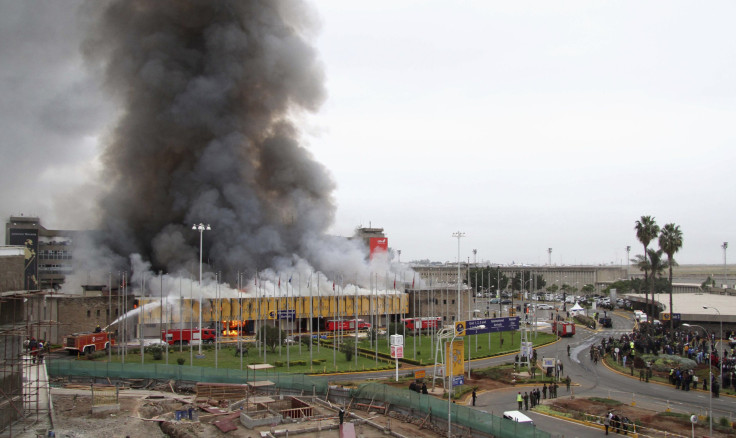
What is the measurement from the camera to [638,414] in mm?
32656

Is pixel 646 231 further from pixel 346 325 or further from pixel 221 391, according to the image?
pixel 221 391

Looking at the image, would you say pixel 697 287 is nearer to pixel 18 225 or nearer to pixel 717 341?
pixel 717 341

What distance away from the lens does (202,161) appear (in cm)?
9144

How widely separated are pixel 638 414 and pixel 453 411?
11.0 metres

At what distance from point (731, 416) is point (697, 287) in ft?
318

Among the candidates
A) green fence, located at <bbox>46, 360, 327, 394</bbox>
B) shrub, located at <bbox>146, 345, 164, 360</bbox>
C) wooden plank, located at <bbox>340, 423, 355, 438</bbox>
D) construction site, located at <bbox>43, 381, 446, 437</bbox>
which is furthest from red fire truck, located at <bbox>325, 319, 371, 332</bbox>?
wooden plank, located at <bbox>340, 423, 355, 438</bbox>

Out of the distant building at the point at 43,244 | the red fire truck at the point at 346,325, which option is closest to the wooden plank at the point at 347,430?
the red fire truck at the point at 346,325

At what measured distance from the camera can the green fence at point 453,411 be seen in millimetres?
25266

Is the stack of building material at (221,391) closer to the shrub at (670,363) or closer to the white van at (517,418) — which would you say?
the white van at (517,418)

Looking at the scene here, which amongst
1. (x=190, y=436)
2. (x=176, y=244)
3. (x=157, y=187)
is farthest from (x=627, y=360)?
(x=157, y=187)

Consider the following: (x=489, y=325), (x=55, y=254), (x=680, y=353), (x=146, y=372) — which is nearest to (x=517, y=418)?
(x=489, y=325)

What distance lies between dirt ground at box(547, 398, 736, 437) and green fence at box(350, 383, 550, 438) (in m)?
8.36

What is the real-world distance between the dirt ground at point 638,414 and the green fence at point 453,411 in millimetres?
8365

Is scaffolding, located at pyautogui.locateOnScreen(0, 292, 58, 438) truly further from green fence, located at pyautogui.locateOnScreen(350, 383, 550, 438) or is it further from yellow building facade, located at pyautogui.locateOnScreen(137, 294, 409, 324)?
yellow building facade, located at pyautogui.locateOnScreen(137, 294, 409, 324)
